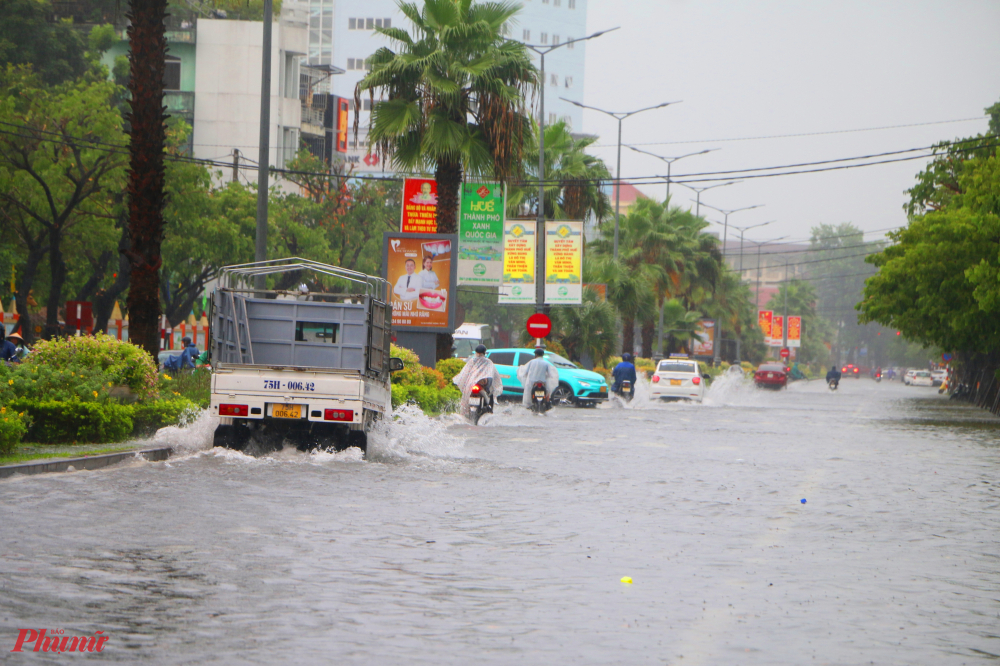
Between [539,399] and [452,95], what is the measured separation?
25.1 ft

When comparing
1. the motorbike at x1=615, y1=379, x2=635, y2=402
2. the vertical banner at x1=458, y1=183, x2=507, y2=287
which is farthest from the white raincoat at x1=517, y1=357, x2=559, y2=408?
the motorbike at x1=615, y1=379, x2=635, y2=402

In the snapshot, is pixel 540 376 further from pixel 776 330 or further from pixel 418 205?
pixel 776 330

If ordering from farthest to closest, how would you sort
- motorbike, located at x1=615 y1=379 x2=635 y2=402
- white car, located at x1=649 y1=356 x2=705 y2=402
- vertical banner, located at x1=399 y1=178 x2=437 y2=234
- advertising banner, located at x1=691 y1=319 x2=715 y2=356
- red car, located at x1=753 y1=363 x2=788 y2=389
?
advertising banner, located at x1=691 y1=319 x2=715 y2=356, red car, located at x1=753 y1=363 x2=788 y2=389, white car, located at x1=649 y1=356 x2=705 y2=402, motorbike, located at x1=615 y1=379 x2=635 y2=402, vertical banner, located at x1=399 y1=178 x2=437 y2=234

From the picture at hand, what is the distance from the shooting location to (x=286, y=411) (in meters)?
15.9

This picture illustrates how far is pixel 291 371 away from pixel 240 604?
29.6ft

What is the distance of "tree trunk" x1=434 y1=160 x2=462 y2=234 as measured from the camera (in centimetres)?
3117

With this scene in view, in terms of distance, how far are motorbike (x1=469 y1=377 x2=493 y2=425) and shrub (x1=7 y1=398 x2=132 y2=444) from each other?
9.61m

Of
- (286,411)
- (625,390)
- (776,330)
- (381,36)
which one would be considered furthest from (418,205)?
(381,36)

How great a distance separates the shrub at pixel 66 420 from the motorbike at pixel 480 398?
9613 mm

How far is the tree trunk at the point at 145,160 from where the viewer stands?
19.8m

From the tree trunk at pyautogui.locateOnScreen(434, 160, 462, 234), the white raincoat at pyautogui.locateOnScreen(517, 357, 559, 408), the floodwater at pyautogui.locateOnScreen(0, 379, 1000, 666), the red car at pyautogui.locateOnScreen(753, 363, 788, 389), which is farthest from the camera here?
the red car at pyautogui.locateOnScreen(753, 363, 788, 389)

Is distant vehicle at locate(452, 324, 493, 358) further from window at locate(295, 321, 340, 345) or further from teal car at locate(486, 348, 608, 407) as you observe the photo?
window at locate(295, 321, 340, 345)

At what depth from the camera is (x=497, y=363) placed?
35.8 meters

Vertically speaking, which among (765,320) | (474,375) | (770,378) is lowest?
(770,378)
